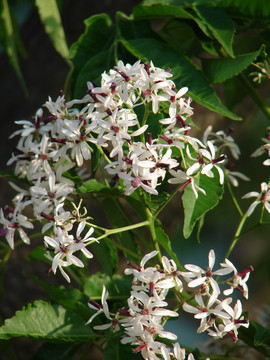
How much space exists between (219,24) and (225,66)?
7 centimetres

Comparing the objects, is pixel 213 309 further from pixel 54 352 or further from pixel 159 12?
pixel 159 12

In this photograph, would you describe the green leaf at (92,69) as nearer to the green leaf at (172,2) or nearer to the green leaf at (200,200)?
the green leaf at (172,2)

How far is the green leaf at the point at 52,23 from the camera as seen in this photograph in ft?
3.07

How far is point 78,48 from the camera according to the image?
32.4 inches

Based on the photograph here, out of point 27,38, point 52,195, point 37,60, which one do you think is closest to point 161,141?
point 52,195

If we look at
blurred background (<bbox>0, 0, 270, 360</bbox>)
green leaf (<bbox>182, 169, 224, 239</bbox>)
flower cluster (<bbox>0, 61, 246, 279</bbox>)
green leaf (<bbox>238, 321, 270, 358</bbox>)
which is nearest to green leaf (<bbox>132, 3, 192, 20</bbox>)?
flower cluster (<bbox>0, 61, 246, 279</bbox>)

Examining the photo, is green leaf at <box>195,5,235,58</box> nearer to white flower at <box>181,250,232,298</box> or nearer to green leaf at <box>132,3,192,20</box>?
green leaf at <box>132,3,192,20</box>

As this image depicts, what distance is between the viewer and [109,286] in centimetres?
76

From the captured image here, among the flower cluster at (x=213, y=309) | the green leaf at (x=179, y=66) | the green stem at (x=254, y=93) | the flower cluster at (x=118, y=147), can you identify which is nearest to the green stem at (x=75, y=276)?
the flower cluster at (x=118, y=147)

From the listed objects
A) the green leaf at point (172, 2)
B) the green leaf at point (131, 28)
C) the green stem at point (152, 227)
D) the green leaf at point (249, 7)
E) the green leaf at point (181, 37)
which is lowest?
the green stem at point (152, 227)

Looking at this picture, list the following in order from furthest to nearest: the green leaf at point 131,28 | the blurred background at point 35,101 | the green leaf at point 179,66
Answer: the blurred background at point 35,101 → the green leaf at point 131,28 → the green leaf at point 179,66

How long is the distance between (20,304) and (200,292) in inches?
24.3

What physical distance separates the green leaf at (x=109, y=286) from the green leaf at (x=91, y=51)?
0.30m

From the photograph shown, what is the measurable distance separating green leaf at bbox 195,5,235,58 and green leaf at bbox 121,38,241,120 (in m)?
0.06
